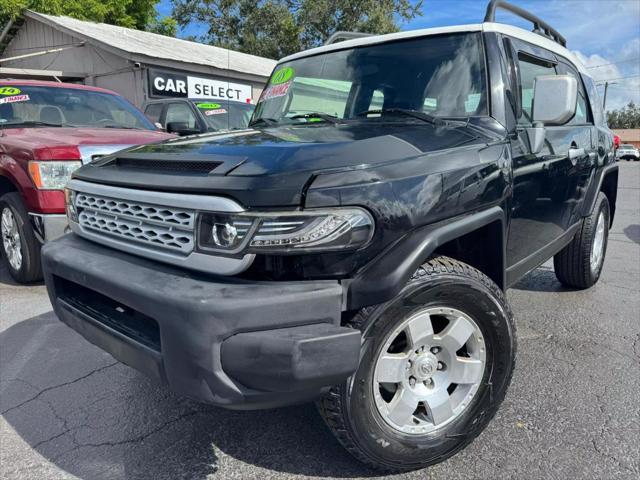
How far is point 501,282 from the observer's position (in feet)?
8.14

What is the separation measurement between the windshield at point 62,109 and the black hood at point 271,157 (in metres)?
3.23

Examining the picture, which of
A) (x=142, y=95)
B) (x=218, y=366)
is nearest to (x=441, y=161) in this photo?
(x=218, y=366)

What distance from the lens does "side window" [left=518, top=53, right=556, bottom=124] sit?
115 inches

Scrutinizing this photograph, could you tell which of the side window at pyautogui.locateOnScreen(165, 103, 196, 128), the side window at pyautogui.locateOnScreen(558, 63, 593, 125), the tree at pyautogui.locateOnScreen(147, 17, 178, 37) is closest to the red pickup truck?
the side window at pyautogui.locateOnScreen(165, 103, 196, 128)

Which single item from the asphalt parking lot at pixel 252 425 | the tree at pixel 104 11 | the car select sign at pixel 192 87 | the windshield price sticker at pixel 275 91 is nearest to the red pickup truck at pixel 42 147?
the asphalt parking lot at pixel 252 425

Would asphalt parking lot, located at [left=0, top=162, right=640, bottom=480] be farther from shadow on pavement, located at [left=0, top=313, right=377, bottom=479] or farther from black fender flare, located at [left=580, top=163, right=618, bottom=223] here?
black fender flare, located at [left=580, top=163, right=618, bottom=223]

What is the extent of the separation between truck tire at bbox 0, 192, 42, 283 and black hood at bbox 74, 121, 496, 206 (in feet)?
7.03

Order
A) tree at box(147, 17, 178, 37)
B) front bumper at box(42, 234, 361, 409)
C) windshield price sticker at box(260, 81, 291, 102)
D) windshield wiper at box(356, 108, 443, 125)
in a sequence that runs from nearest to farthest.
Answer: front bumper at box(42, 234, 361, 409)
windshield wiper at box(356, 108, 443, 125)
windshield price sticker at box(260, 81, 291, 102)
tree at box(147, 17, 178, 37)

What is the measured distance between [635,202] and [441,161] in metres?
11.2

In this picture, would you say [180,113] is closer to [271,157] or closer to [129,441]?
[129,441]

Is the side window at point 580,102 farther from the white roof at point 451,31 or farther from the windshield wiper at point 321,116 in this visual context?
the windshield wiper at point 321,116

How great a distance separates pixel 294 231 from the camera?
70.6 inches

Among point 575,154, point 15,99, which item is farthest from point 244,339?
point 15,99

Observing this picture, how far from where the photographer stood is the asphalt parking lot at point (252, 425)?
225 cm
